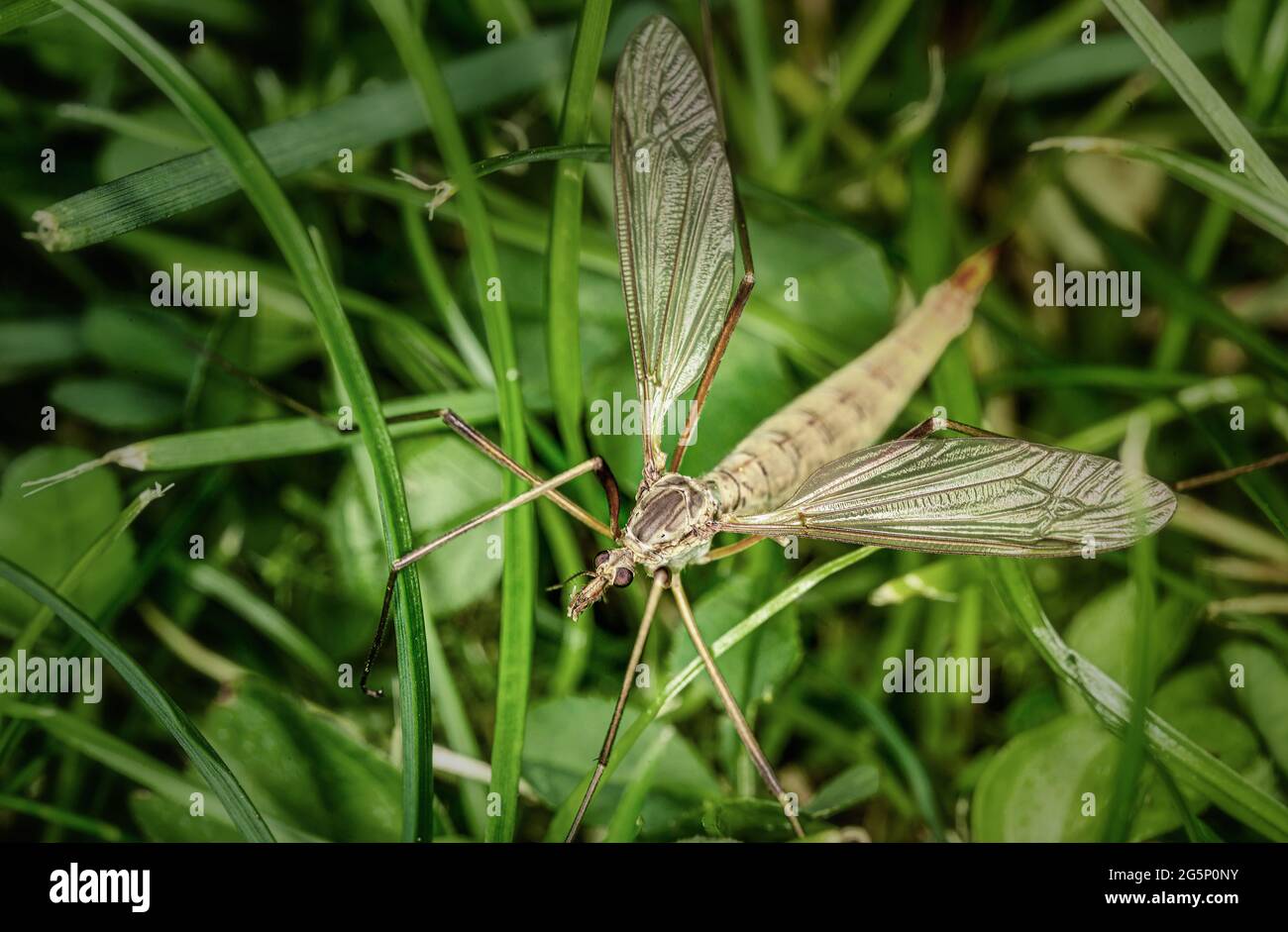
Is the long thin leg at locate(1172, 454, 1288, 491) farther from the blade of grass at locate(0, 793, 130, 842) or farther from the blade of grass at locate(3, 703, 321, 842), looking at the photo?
the blade of grass at locate(0, 793, 130, 842)

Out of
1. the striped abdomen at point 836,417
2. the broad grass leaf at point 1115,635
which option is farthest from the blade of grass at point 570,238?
the broad grass leaf at point 1115,635

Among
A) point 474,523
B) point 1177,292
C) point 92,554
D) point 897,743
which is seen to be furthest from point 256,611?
point 1177,292

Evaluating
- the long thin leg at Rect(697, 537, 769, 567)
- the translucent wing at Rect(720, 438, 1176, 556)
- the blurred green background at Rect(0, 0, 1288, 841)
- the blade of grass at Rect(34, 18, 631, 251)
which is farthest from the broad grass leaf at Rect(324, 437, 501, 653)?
the blade of grass at Rect(34, 18, 631, 251)

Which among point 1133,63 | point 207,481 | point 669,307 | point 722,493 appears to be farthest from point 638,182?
point 1133,63

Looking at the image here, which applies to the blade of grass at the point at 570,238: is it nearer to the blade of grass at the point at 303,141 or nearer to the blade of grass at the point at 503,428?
the blade of grass at the point at 503,428

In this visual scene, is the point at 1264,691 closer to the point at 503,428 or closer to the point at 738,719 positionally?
the point at 738,719
